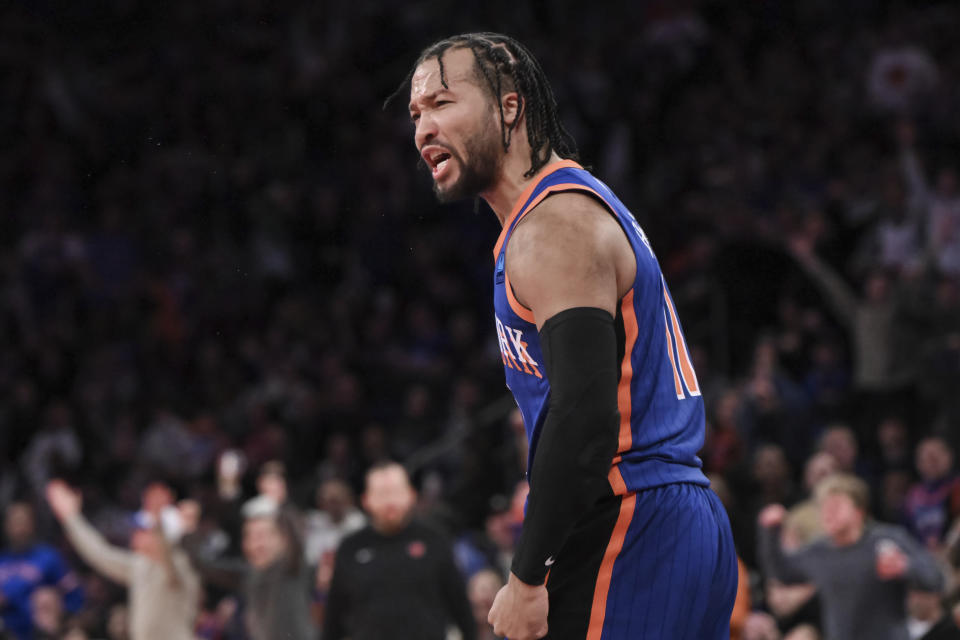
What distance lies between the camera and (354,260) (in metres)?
12.4

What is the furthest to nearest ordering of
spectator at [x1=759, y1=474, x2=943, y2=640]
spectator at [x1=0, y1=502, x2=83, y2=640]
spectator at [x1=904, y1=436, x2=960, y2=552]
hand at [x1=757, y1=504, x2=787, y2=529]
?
spectator at [x1=0, y1=502, x2=83, y2=640], spectator at [x1=904, y1=436, x2=960, y2=552], spectator at [x1=759, y1=474, x2=943, y2=640], hand at [x1=757, y1=504, x2=787, y2=529]

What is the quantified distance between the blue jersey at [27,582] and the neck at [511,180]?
7.96 meters

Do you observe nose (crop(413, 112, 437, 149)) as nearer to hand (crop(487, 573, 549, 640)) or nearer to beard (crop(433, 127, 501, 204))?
beard (crop(433, 127, 501, 204))

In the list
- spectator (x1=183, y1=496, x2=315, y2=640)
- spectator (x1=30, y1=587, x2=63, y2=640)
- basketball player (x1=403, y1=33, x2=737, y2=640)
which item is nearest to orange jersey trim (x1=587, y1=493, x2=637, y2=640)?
basketball player (x1=403, y1=33, x2=737, y2=640)

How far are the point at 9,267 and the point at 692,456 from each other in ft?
37.2

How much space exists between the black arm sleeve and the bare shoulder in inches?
1.5

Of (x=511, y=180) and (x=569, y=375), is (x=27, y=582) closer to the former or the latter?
(x=511, y=180)

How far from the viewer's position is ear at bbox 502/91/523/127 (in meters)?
2.70

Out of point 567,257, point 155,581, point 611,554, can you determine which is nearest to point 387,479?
point 155,581

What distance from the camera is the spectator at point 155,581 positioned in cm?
855

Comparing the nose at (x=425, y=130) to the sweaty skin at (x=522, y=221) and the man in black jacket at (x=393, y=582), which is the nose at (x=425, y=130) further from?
the man in black jacket at (x=393, y=582)

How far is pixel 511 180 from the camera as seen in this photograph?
2699 millimetres

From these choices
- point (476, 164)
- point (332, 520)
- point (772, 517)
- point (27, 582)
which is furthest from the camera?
point (27, 582)

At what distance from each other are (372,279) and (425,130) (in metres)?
9.69
